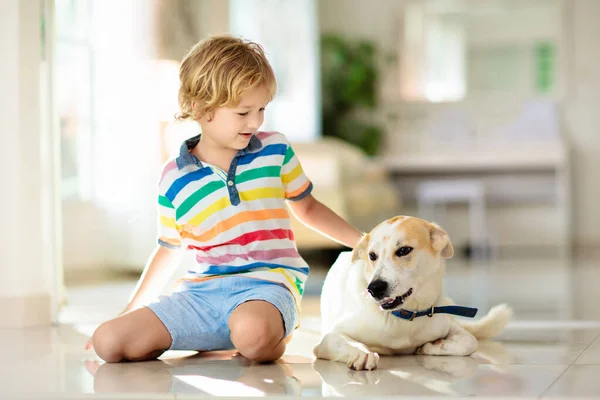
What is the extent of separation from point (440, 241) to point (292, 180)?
40 centimetres

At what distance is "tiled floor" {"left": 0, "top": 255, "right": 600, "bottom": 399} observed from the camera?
4.69ft

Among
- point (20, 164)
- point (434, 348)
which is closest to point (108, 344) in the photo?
point (434, 348)

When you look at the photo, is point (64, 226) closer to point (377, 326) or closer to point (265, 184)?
point (265, 184)

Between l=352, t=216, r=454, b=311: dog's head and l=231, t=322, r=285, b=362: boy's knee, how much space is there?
0.23 meters

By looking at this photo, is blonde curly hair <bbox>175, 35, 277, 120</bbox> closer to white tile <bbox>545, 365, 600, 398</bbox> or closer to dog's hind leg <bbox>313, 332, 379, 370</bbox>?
dog's hind leg <bbox>313, 332, 379, 370</bbox>

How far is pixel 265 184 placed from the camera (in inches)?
73.6

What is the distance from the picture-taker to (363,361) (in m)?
1.61

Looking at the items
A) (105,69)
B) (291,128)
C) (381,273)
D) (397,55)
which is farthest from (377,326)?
(397,55)

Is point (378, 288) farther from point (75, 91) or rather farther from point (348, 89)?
point (348, 89)

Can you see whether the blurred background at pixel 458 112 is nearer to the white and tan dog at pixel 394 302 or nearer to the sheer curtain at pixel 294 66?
the sheer curtain at pixel 294 66

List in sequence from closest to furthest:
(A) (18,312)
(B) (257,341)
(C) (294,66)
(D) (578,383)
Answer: (D) (578,383), (B) (257,341), (A) (18,312), (C) (294,66)

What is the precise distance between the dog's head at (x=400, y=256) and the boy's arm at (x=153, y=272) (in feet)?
1.50

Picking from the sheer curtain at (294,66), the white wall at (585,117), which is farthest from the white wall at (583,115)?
the sheer curtain at (294,66)

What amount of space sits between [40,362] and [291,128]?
4.96 meters
